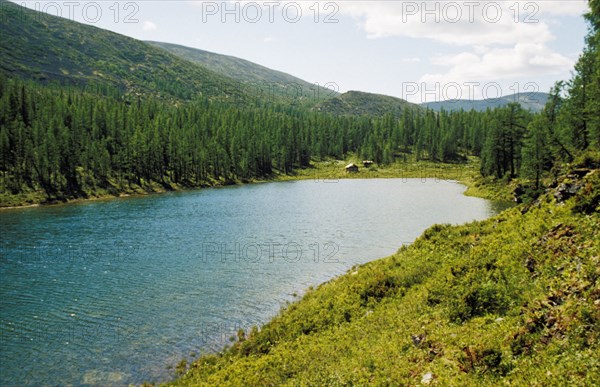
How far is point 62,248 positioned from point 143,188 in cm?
7879

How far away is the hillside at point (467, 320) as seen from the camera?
13.2 m

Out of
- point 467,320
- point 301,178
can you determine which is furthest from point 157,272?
point 301,178

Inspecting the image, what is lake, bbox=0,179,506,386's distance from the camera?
26.7 meters

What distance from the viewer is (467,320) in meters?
18.6

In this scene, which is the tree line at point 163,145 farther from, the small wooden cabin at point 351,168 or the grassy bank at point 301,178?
the small wooden cabin at point 351,168

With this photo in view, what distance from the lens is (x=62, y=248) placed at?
56656 millimetres

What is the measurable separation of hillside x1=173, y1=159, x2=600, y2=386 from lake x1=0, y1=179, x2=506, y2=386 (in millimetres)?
5329

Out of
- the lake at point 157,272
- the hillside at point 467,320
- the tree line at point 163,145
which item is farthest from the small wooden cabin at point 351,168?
the hillside at point 467,320

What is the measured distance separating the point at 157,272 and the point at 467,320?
117ft

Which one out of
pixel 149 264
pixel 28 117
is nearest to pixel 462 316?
pixel 149 264

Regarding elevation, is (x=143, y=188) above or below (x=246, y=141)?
Result: below

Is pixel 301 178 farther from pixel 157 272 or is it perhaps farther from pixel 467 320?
pixel 467 320

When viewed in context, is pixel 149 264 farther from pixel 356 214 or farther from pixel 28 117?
pixel 28 117

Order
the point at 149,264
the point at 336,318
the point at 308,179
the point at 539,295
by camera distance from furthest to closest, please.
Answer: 1. the point at 308,179
2. the point at 149,264
3. the point at 336,318
4. the point at 539,295
